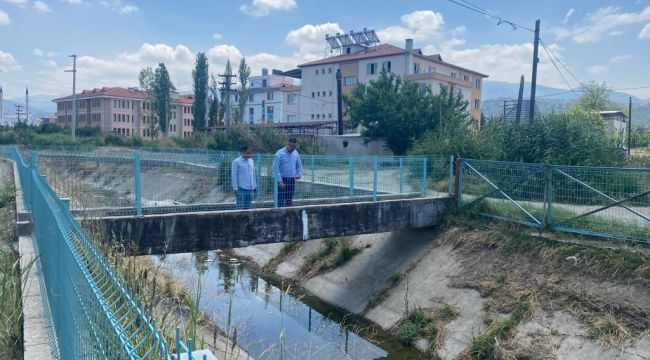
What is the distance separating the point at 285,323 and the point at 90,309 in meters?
8.28

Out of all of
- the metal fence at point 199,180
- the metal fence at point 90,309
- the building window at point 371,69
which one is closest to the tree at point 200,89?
the building window at point 371,69

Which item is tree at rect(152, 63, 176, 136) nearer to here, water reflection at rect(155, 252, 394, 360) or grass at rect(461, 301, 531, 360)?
water reflection at rect(155, 252, 394, 360)

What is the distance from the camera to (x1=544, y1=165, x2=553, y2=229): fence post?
10.1 m

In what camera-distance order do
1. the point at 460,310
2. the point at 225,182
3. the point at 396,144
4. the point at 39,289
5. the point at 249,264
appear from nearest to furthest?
1. the point at 39,289
2. the point at 460,310
3. the point at 225,182
4. the point at 249,264
5. the point at 396,144

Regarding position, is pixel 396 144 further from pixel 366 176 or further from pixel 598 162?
pixel 366 176

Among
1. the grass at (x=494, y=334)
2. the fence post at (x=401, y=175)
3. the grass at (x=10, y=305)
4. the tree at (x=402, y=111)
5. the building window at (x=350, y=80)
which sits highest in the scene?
the building window at (x=350, y=80)

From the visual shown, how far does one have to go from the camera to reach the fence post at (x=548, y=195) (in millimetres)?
10102

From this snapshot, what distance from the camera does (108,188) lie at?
32.7ft

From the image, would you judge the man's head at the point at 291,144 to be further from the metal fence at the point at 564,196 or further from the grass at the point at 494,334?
the grass at the point at 494,334

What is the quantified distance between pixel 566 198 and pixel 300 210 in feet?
17.1

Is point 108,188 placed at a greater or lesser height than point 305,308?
greater

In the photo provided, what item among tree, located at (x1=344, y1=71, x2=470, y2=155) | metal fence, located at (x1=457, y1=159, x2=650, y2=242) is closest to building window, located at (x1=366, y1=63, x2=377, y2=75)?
tree, located at (x1=344, y1=71, x2=470, y2=155)

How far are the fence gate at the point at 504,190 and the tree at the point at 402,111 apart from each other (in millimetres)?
14441

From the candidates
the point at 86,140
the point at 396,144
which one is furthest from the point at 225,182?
the point at 86,140
